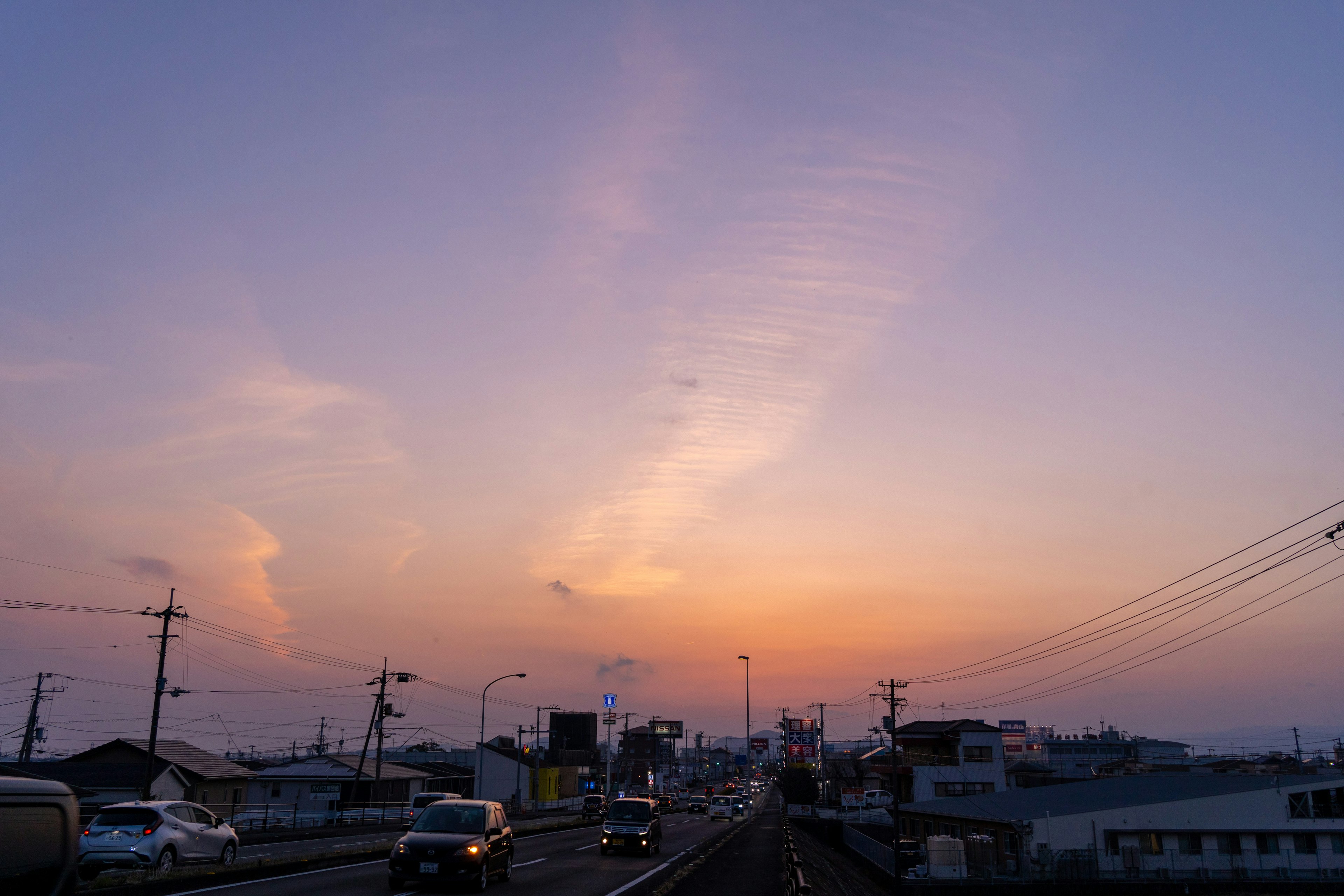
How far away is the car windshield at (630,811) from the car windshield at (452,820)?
1179 centimetres

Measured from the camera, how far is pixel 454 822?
18938 millimetres

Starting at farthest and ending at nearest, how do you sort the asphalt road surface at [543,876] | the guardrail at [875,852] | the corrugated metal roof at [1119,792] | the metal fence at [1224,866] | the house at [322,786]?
the house at [322,786] < the guardrail at [875,852] < the corrugated metal roof at [1119,792] < the metal fence at [1224,866] < the asphalt road surface at [543,876]

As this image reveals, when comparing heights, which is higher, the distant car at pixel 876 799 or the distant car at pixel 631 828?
the distant car at pixel 631 828

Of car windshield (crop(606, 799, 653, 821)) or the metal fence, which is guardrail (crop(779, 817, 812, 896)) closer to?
car windshield (crop(606, 799, 653, 821))

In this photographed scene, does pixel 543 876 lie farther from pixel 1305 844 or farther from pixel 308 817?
pixel 308 817

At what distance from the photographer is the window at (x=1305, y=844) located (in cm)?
4462

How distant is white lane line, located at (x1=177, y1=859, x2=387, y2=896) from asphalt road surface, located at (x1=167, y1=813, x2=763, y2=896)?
0.16 feet

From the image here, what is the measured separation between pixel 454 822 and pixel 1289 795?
46.6 m

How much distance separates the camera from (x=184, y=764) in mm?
60125

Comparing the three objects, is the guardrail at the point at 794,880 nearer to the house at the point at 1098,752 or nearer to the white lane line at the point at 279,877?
the white lane line at the point at 279,877

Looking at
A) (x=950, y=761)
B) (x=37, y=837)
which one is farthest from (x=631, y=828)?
(x=950, y=761)

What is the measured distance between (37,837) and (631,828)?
74.9 feet

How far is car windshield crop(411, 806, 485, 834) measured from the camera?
18656 mm

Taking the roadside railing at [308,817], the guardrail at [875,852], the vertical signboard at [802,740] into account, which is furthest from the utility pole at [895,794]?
the vertical signboard at [802,740]
